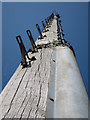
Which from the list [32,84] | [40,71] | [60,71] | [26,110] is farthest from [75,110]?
[40,71]

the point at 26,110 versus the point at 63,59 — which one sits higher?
the point at 63,59

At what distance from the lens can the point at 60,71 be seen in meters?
2.10

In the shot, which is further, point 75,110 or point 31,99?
point 31,99

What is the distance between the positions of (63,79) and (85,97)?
1.21ft

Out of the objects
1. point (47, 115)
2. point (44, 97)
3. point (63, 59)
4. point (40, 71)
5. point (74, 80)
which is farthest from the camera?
point (63, 59)

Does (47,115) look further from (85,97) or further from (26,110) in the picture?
(85,97)

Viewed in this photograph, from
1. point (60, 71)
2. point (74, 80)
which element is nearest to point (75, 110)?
point (74, 80)

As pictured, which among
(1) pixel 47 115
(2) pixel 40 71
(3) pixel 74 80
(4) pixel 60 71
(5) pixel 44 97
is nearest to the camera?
(1) pixel 47 115

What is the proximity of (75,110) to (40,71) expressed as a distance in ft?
3.14

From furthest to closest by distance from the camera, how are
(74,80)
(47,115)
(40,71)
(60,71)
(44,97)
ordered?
(40,71)
(60,71)
(74,80)
(44,97)
(47,115)

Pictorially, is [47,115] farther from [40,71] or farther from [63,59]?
[63,59]

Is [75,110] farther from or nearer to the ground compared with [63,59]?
nearer to the ground

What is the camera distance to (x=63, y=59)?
8.20 ft

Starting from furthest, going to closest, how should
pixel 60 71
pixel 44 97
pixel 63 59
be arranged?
1. pixel 63 59
2. pixel 60 71
3. pixel 44 97
